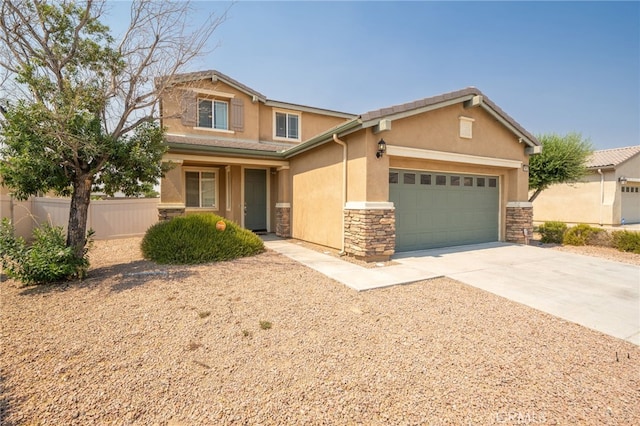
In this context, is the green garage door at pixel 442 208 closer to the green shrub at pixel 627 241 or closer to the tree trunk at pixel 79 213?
the green shrub at pixel 627 241

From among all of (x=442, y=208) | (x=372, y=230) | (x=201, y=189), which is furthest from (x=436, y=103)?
(x=201, y=189)

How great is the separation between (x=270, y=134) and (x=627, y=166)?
71.4 feet

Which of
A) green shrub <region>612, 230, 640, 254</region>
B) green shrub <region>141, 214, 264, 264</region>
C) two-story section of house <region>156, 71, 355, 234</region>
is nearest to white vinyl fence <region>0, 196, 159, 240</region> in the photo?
two-story section of house <region>156, 71, 355, 234</region>

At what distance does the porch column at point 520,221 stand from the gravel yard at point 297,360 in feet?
22.3

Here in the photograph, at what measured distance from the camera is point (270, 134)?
13680 mm

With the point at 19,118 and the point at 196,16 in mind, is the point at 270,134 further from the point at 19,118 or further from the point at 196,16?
the point at 19,118

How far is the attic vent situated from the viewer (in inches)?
348

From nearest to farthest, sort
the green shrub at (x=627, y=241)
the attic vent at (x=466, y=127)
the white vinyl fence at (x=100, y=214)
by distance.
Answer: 1. the attic vent at (x=466, y=127)
2. the green shrub at (x=627, y=241)
3. the white vinyl fence at (x=100, y=214)

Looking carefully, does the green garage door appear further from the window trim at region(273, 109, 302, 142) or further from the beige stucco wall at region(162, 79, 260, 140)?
the beige stucco wall at region(162, 79, 260, 140)

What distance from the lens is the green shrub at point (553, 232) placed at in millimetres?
10820

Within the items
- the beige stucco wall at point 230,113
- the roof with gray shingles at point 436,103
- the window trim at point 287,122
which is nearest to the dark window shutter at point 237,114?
the beige stucco wall at point 230,113

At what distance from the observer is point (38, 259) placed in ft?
16.5

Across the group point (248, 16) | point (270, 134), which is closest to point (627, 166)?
point (270, 134)

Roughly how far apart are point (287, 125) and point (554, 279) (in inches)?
460
